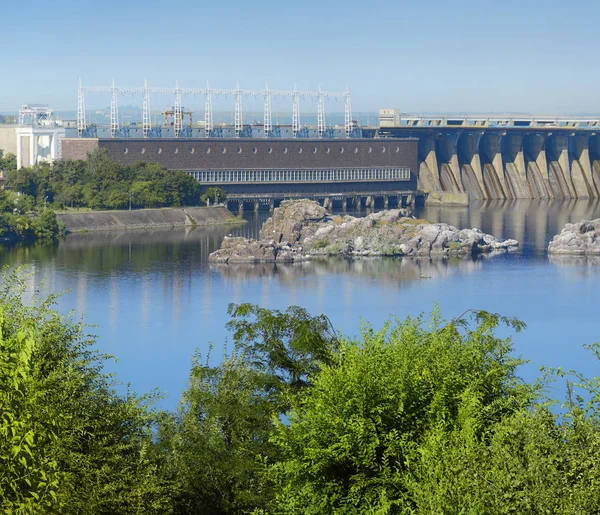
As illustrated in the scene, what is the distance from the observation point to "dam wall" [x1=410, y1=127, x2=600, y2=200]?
5231cm

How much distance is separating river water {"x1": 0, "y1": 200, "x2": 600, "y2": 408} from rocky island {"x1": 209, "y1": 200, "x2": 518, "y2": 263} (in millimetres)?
903

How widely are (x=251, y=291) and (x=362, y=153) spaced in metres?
24.5

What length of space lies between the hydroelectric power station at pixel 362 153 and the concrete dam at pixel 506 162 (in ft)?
0.16

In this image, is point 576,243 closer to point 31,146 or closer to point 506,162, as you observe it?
point 506,162

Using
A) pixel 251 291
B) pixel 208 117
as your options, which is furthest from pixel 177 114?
pixel 251 291

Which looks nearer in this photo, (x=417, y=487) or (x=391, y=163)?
(x=417, y=487)

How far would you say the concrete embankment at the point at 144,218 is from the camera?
36.8m

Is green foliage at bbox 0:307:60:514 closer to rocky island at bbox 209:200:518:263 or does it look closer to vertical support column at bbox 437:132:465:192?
rocky island at bbox 209:200:518:263

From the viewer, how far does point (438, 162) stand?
52.7 metres

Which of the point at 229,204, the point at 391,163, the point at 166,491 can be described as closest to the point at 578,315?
the point at 166,491

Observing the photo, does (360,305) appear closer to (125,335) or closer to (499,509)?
(125,335)

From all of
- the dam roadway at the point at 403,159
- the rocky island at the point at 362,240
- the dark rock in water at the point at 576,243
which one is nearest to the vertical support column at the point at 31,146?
the dam roadway at the point at 403,159

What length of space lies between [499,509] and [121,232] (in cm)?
3081

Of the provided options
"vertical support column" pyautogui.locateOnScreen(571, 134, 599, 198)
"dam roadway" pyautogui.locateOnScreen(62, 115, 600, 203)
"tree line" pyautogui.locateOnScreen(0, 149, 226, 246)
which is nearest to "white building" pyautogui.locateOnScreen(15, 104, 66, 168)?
"dam roadway" pyautogui.locateOnScreen(62, 115, 600, 203)
